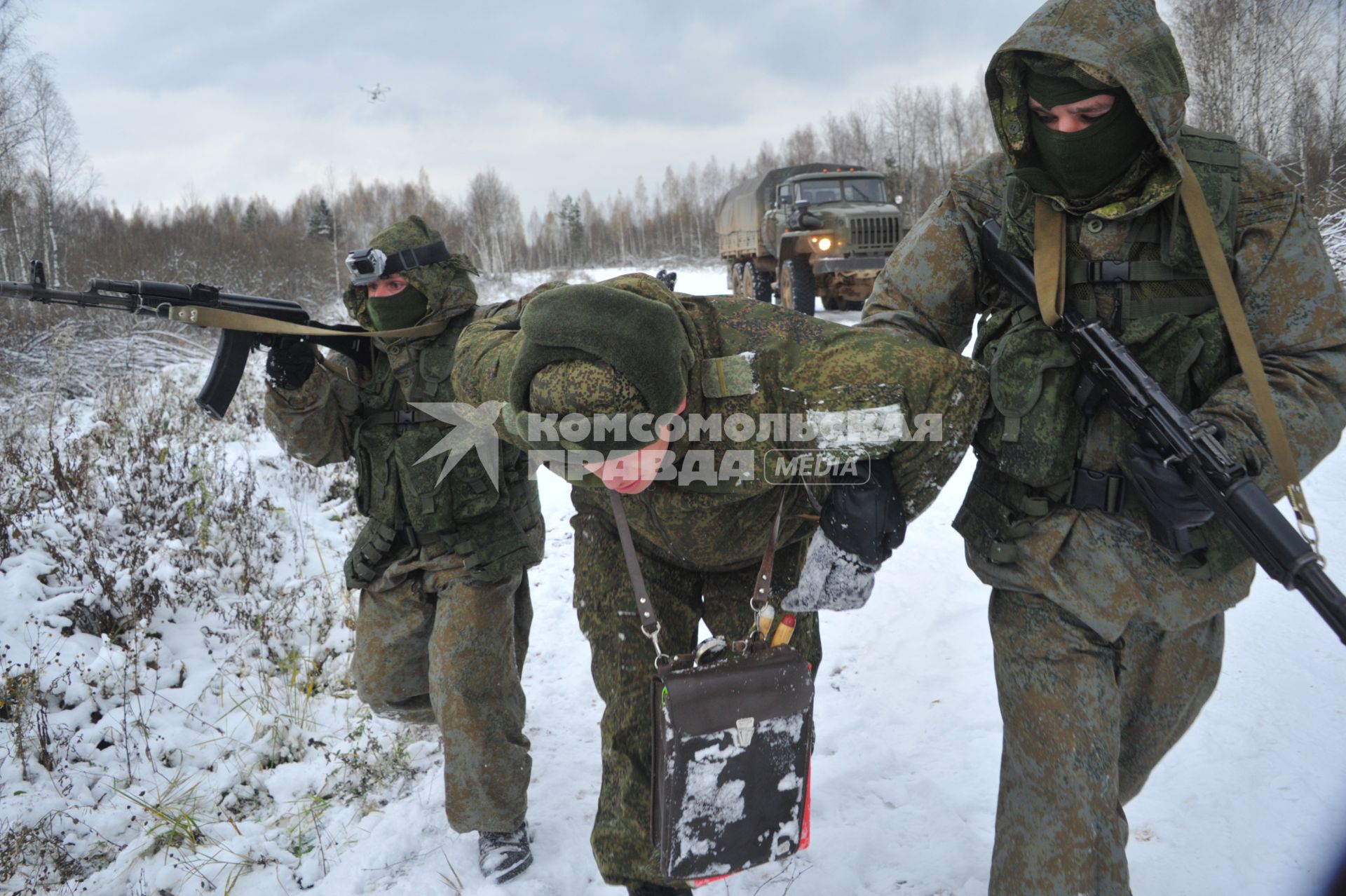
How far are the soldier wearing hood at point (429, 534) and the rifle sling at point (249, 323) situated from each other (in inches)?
2.6

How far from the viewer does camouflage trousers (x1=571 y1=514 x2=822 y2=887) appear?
2121mm

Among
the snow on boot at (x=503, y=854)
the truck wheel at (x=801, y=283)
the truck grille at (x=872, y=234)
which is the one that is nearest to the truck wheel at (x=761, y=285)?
the truck wheel at (x=801, y=283)

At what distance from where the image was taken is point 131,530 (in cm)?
478

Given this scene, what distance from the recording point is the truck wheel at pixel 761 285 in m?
15.0

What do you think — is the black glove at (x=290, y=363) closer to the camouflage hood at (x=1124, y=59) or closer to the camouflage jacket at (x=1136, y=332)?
the camouflage jacket at (x=1136, y=332)

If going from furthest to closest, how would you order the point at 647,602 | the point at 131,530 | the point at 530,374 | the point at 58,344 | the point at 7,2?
the point at 7,2
the point at 58,344
the point at 131,530
the point at 647,602
the point at 530,374

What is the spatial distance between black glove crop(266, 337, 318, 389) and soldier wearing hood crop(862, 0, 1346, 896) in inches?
74.9

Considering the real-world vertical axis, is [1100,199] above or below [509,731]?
above

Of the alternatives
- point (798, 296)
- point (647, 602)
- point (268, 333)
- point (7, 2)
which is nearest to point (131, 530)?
point (268, 333)

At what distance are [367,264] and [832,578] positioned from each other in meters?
1.95

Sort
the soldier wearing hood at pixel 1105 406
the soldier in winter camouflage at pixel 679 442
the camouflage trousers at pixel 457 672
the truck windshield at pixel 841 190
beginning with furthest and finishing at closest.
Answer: the truck windshield at pixel 841 190 → the camouflage trousers at pixel 457 672 → the soldier wearing hood at pixel 1105 406 → the soldier in winter camouflage at pixel 679 442

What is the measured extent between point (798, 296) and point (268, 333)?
10429 mm

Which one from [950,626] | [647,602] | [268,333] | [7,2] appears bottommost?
[950,626]

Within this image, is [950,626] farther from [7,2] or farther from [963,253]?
[7,2]
